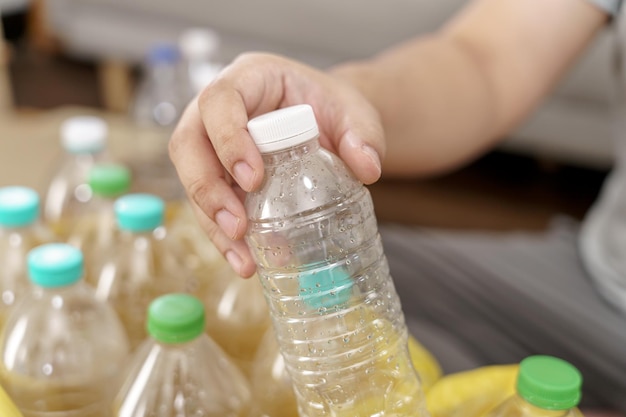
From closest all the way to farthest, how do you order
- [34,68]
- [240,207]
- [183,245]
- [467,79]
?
[240,207]
[183,245]
[467,79]
[34,68]

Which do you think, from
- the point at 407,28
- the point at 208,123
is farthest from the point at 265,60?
the point at 407,28

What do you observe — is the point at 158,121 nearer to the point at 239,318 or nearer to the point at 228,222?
the point at 239,318

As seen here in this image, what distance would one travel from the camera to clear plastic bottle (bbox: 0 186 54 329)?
701 millimetres

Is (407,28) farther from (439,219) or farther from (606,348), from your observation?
(606,348)

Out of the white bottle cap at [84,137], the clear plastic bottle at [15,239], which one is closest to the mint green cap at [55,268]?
the clear plastic bottle at [15,239]

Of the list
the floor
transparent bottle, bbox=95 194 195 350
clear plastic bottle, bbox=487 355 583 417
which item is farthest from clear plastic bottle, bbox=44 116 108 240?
the floor

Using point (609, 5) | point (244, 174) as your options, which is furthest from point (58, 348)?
point (609, 5)

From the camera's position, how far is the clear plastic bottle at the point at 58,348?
1.94ft

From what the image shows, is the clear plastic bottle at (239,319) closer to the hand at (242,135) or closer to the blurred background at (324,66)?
the hand at (242,135)

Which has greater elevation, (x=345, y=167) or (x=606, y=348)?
(x=345, y=167)

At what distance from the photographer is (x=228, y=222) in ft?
1.53

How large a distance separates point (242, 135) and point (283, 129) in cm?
3

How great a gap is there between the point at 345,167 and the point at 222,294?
27 centimetres

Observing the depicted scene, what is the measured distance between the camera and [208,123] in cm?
48
